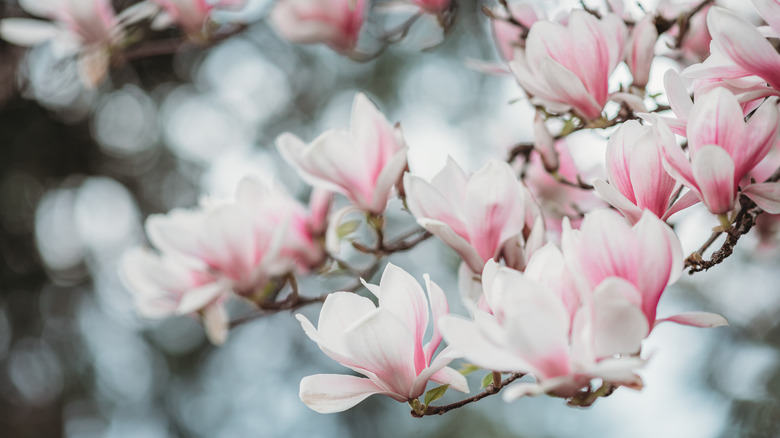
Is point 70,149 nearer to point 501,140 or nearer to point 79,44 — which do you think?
point 79,44

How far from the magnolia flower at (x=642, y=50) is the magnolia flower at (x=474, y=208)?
187 millimetres

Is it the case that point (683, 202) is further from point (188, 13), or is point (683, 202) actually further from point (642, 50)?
point (188, 13)

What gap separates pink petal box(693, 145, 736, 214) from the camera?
41 centimetres

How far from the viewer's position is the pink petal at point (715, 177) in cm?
41

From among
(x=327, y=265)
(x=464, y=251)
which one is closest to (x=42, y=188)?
(x=327, y=265)

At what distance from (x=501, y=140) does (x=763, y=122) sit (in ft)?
1.56

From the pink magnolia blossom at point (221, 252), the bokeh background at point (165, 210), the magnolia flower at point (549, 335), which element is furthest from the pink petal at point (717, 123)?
the bokeh background at point (165, 210)

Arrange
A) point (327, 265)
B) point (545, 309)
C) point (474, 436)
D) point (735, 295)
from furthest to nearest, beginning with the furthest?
1. point (474, 436)
2. point (735, 295)
3. point (327, 265)
4. point (545, 309)

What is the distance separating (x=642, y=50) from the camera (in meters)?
0.62

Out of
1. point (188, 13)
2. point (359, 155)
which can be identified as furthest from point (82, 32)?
point (359, 155)

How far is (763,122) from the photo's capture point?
1.39 ft

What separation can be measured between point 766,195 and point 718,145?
0.19 feet

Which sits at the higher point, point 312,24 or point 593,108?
point 593,108

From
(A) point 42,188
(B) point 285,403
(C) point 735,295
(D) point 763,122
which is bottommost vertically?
(B) point 285,403
